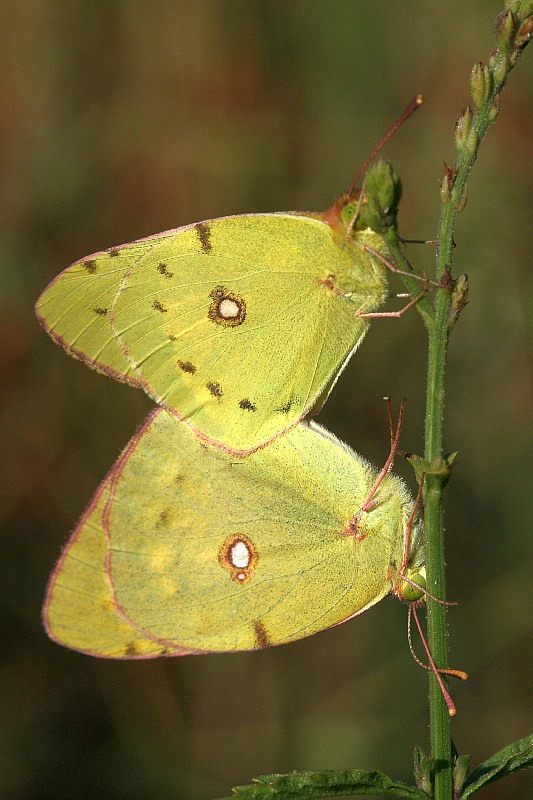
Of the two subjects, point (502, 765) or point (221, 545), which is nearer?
point (502, 765)

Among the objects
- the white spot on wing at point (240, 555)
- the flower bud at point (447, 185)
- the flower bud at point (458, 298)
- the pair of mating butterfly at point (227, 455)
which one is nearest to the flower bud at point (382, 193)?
the flower bud at point (447, 185)

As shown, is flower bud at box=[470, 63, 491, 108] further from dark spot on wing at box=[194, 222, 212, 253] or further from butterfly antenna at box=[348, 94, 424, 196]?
dark spot on wing at box=[194, 222, 212, 253]

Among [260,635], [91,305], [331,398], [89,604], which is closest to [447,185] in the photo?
[91,305]

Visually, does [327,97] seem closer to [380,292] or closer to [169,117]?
[169,117]

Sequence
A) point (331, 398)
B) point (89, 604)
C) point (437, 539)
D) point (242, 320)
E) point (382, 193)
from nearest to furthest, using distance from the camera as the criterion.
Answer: point (382, 193)
point (437, 539)
point (89, 604)
point (242, 320)
point (331, 398)

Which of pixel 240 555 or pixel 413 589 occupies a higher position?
pixel 240 555

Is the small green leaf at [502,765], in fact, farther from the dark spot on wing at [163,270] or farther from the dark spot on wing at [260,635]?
the dark spot on wing at [163,270]

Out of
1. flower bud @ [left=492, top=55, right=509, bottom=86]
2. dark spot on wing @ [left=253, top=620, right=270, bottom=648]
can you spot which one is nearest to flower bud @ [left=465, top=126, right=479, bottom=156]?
flower bud @ [left=492, top=55, right=509, bottom=86]

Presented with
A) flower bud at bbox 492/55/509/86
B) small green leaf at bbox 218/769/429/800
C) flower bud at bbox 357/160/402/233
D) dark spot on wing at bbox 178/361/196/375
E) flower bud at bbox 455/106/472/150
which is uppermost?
flower bud at bbox 492/55/509/86

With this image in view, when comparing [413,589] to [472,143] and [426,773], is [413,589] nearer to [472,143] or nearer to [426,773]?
[426,773]
